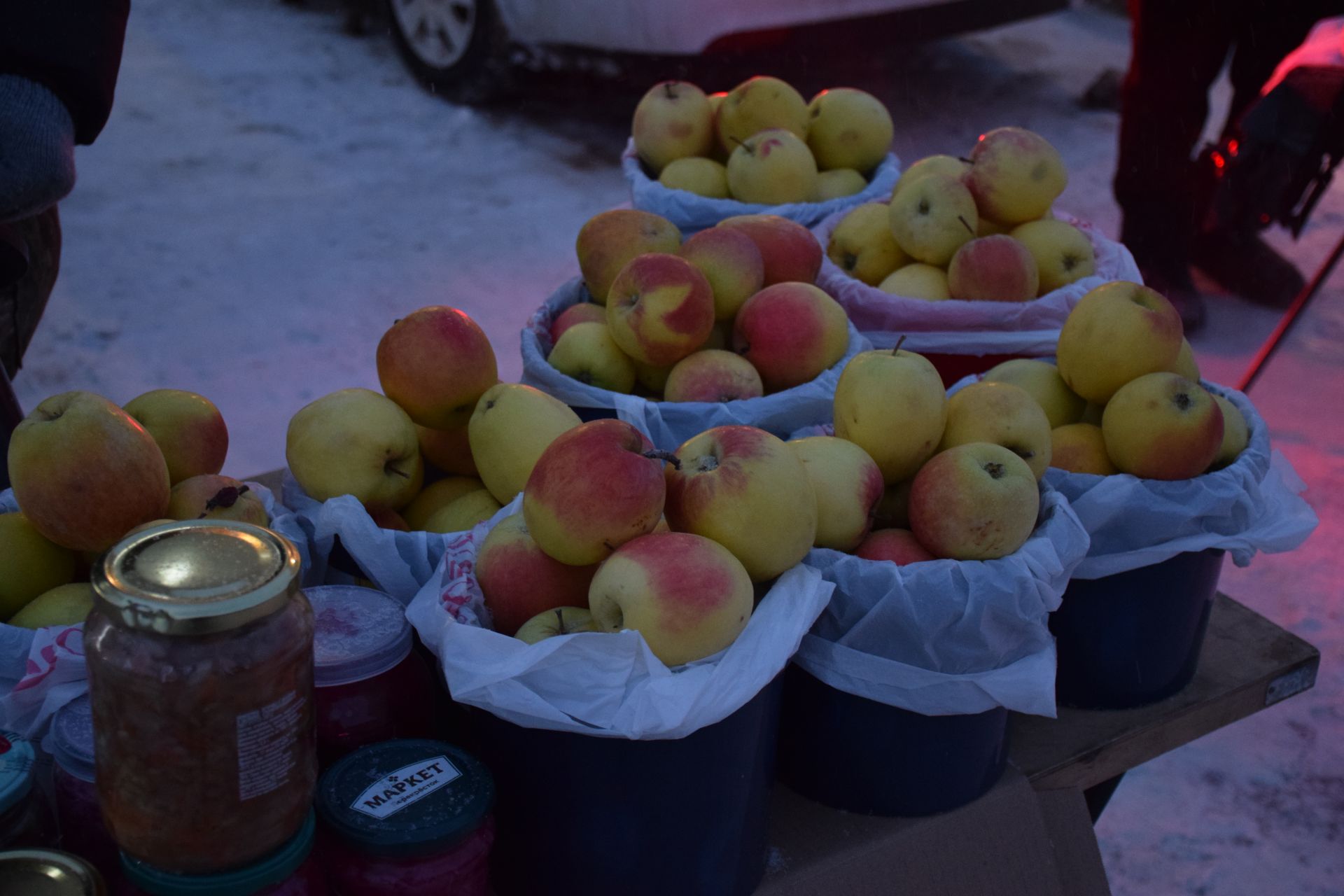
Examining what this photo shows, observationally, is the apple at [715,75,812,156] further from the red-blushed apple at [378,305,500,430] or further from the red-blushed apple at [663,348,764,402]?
the red-blushed apple at [378,305,500,430]

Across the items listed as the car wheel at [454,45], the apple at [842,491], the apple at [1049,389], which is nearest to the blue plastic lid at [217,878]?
the apple at [842,491]

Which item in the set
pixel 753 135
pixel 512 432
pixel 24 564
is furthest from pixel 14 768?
pixel 753 135

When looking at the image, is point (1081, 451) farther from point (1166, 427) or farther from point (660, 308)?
point (660, 308)

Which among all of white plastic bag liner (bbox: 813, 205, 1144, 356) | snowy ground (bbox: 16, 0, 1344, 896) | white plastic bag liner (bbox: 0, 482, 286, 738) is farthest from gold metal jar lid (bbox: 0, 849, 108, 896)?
snowy ground (bbox: 16, 0, 1344, 896)

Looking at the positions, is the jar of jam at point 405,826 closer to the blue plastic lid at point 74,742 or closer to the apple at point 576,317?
the blue plastic lid at point 74,742

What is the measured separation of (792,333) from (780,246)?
238 mm

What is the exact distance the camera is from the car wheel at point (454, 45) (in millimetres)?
4688

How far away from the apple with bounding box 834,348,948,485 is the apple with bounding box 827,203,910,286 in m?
0.65

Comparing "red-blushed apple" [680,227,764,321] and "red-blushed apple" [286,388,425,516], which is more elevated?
"red-blushed apple" [680,227,764,321]

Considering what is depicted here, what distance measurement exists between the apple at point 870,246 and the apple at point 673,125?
0.44 meters

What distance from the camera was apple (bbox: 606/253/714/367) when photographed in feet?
4.97

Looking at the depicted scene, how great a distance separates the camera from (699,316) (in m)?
1.54

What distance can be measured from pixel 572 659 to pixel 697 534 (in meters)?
0.18

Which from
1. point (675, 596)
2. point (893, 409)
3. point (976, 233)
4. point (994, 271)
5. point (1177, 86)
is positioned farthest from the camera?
point (1177, 86)
